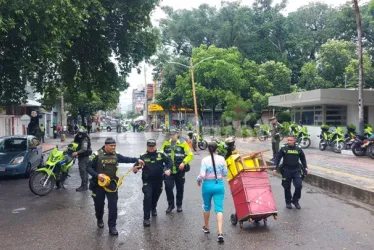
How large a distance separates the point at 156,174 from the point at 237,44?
41394 millimetres

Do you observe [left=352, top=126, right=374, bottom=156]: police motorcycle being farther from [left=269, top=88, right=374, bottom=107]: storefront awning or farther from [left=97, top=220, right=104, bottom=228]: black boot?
[left=97, top=220, right=104, bottom=228]: black boot

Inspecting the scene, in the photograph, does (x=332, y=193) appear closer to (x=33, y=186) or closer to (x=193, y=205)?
(x=193, y=205)

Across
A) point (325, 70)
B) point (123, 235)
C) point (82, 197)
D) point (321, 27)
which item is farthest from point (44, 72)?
point (321, 27)

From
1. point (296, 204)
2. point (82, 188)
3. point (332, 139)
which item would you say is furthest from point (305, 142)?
point (82, 188)

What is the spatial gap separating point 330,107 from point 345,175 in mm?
10701

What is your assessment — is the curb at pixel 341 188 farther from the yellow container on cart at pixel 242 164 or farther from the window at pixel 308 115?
the window at pixel 308 115

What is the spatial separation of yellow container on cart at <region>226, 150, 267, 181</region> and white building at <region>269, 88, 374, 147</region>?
46.7 feet

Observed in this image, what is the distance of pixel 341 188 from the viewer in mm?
10055

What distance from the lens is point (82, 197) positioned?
368 inches

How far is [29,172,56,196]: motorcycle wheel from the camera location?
955cm

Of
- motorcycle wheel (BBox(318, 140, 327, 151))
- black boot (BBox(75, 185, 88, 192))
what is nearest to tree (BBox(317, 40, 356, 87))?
motorcycle wheel (BBox(318, 140, 327, 151))

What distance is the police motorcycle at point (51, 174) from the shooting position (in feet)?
31.5

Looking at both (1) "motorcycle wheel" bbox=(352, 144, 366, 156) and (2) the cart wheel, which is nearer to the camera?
(2) the cart wheel

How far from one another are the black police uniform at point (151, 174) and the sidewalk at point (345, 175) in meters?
5.00
